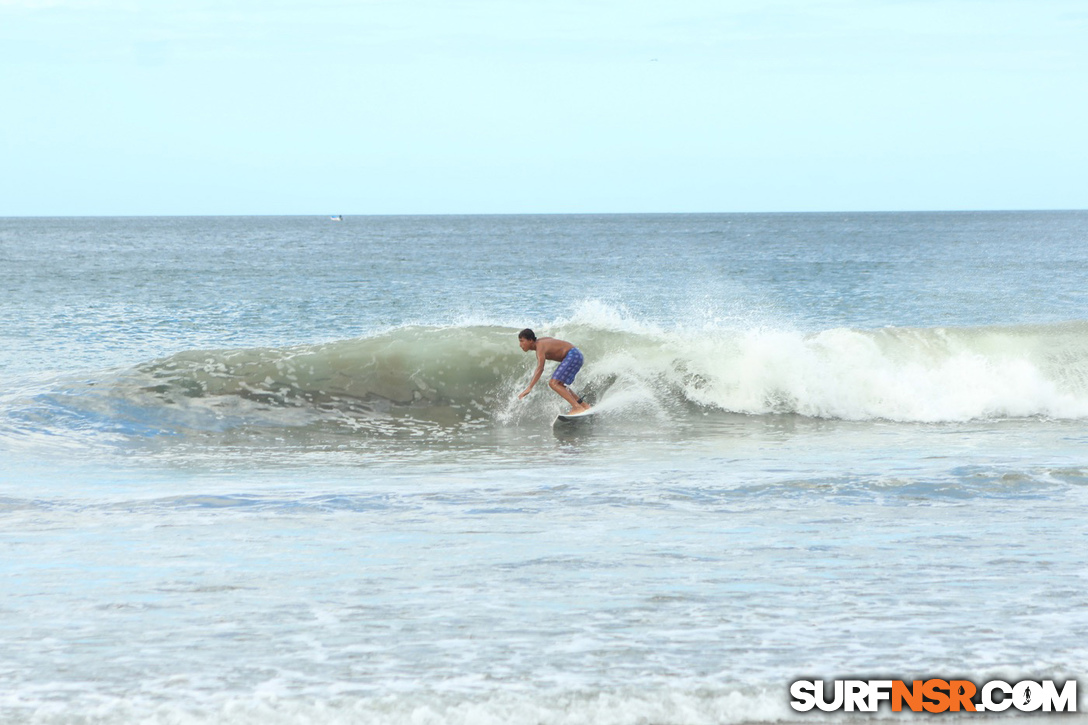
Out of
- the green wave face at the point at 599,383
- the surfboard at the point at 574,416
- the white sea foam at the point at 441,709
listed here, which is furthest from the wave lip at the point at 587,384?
the white sea foam at the point at 441,709

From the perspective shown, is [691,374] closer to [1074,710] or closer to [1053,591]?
[1053,591]

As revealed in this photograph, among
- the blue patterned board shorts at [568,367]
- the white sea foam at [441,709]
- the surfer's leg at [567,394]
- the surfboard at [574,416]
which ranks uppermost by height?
the blue patterned board shorts at [568,367]

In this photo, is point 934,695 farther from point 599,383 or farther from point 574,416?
point 599,383

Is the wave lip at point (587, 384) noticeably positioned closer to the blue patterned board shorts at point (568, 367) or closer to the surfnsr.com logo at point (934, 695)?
the blue patterned board shorts at point (568, 367)

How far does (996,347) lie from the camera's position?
1589 centimetres

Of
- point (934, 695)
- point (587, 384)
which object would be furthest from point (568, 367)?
point (934, 695)

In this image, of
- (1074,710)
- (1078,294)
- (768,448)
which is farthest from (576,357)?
(1078,294)

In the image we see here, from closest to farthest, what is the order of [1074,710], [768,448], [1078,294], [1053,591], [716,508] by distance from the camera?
[1074,710] < [1053,591] < [716,508] < [768,448] < [1078,294]

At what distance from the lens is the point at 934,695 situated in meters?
4.07

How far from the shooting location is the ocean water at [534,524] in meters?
4.32

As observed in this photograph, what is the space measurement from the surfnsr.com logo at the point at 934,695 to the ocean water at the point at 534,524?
0.32 feet

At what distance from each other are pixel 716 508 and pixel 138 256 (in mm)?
71258

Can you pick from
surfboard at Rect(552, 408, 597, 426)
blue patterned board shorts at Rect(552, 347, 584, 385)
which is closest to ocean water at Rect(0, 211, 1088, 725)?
surfboard at Rect(552, 408, 597, 426)

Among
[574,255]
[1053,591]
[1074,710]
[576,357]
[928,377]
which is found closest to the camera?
[1074,710]
